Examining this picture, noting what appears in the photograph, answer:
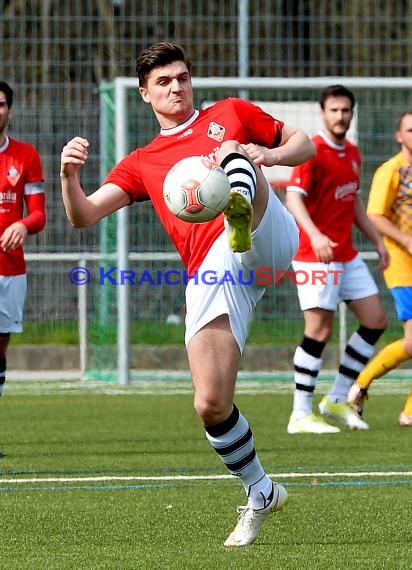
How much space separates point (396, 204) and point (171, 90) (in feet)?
15.3

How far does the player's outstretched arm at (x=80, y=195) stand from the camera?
19.3 ft

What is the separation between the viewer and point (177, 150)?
6.42 metres

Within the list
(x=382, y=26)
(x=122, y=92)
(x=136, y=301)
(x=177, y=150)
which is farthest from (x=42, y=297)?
(x=177, y=150)

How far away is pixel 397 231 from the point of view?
1057 centimetres

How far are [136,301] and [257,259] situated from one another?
9674 mm

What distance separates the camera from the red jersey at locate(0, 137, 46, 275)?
9.81 meters

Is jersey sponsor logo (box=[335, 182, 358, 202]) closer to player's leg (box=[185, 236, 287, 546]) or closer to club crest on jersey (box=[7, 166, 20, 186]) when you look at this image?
club crest on jersey (box=[7, 166, 20, 186])

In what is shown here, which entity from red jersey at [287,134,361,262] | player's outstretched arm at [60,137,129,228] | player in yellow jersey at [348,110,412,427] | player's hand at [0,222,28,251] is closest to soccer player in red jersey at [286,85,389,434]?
red jersey at [287,134,361,262]

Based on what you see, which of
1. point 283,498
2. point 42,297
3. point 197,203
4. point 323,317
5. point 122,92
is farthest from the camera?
point 42,297

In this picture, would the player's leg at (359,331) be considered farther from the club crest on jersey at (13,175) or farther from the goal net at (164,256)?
the goal net at (164,256)

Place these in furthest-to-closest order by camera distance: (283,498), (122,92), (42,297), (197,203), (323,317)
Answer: (42,297)
(122,92)
(323,317)
(283,498)
(197,203)

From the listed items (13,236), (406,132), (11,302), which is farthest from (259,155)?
(406,132)

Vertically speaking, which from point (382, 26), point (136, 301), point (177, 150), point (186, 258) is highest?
point (382, 26)

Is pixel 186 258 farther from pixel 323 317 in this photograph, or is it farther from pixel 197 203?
pixel 323 317
